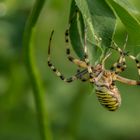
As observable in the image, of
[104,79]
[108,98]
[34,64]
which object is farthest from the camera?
[104,79]

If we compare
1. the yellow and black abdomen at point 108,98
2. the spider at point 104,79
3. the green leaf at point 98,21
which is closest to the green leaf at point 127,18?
the green leaf at point 98,21

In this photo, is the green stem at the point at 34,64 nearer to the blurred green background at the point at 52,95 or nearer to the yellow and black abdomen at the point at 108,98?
the yellow and black abdomen at the point at 108,98

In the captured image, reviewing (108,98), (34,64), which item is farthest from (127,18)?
(108,98)

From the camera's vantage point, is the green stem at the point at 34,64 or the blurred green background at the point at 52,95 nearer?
the green stem at the point at 34,64

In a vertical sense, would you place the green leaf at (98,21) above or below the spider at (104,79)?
above

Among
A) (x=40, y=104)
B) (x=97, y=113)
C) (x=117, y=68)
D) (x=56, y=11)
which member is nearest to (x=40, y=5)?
(x=40, y=104)

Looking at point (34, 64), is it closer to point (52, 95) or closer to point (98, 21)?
point (98, 21)
